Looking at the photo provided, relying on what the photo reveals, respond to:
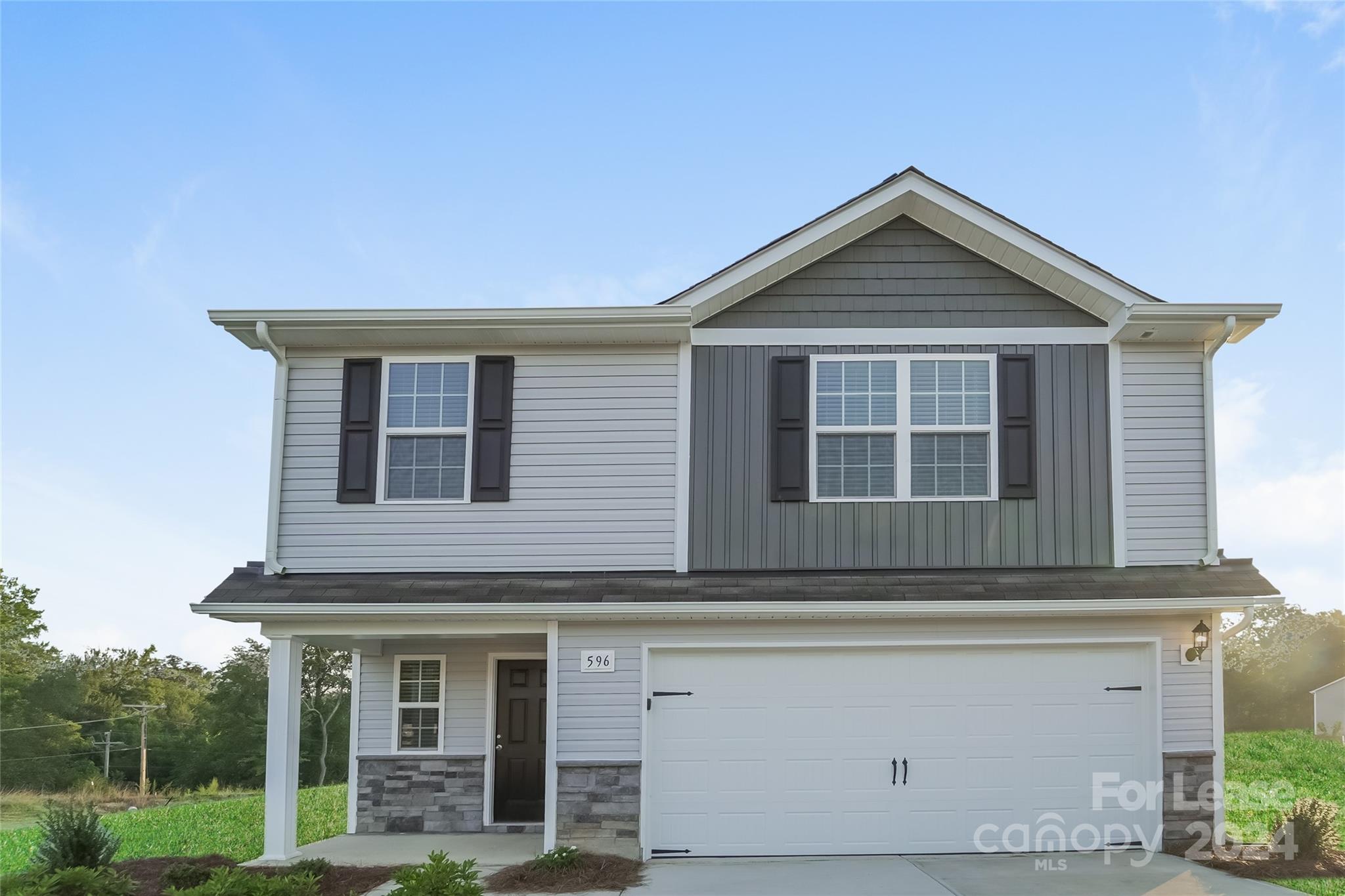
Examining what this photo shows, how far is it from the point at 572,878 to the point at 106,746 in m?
19.2

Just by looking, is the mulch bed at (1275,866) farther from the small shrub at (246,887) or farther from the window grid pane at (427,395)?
the window grid pane at (427,395)

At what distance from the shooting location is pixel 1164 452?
10.1 meters

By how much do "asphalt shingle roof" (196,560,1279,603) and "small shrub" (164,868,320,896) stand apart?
2.44 m

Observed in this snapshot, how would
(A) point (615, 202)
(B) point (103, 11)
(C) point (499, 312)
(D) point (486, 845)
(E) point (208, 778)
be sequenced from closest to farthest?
(C) point (499, 312) → (D) point (486, 845) → (B) point (103, 11) → (A) point (615, 202) → (E) point (208, 778)

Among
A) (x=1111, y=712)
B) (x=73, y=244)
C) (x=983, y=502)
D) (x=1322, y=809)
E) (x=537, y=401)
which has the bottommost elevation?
(x=1322, y=809)

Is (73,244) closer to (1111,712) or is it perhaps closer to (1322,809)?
(1111,712)

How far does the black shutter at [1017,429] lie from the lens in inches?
392

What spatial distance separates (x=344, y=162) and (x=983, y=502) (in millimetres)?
11800

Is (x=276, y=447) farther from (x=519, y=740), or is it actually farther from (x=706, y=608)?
(x=706, y=608)

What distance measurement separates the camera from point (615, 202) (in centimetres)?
1688

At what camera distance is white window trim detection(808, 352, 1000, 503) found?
32.8 feet

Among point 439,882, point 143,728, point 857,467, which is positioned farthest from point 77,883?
point 143,728

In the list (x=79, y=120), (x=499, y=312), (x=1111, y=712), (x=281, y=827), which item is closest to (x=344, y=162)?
(x=79, y=120)

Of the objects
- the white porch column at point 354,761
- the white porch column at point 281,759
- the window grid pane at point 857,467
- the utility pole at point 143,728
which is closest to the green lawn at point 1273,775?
the window grid pane at point 857,467
